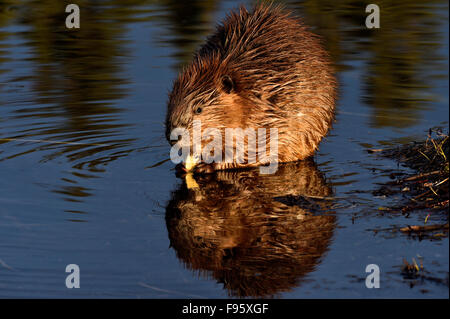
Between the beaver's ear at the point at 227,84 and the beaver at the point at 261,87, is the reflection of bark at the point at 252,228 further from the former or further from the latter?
the beaver's ear at the point at 227,84

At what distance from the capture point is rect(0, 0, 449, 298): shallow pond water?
4.13 m

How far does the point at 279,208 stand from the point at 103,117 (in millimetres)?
2820

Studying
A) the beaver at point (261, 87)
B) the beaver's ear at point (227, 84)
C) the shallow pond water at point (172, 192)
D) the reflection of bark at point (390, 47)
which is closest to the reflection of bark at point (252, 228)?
the shallow pond water at point (172, 192)

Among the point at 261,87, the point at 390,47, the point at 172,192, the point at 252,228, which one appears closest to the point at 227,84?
the point at 261,87

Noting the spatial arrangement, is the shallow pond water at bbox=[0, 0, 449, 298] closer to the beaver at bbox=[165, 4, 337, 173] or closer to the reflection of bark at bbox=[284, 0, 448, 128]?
the reflection of bark at bbox=[284, 0, 448, 128]

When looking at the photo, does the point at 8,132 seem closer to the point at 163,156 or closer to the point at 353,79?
the point at 163,156

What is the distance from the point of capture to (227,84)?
19.9ft

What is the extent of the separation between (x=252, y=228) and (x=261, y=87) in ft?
5.55

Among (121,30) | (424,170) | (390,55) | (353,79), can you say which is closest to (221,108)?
(424,170)

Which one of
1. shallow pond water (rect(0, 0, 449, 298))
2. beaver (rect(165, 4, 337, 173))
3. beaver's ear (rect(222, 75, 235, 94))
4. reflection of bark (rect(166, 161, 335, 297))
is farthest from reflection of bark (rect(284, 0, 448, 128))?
reflection of bark (rect(166, 161, 335, 297))

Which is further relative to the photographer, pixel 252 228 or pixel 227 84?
pixel 227 84

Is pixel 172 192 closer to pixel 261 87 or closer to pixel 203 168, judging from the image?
pixel 203 168

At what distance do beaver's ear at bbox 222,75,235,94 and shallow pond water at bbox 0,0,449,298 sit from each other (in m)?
0.64

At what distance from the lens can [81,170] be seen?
595 cm
